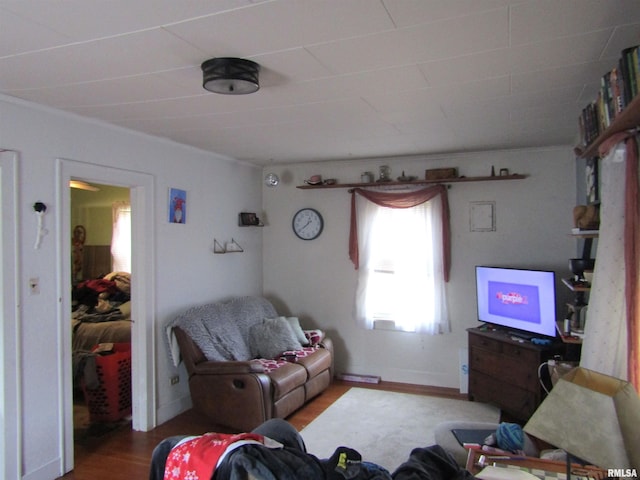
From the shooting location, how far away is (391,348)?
5.02 metres

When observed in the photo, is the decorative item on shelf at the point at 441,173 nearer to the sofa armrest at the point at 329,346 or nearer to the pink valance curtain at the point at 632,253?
the sofa armrest at the point at 329,346

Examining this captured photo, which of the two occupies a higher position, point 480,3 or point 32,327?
point 480,3

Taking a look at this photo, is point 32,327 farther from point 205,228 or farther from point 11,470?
point 205,228

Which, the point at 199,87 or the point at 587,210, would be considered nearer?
the point at 199,87

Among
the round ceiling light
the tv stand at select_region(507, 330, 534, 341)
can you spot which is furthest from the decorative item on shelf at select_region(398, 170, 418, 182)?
the tv stand at select_region(507, 330, 534, 341)

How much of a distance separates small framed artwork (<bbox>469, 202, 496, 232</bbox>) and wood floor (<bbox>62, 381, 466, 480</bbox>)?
168 centimetres

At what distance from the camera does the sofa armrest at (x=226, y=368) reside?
3.66m

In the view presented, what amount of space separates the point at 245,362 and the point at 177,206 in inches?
59.2

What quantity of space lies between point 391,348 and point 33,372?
11.0 feet

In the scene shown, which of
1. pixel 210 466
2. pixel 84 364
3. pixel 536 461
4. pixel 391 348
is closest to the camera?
pixel 210 466

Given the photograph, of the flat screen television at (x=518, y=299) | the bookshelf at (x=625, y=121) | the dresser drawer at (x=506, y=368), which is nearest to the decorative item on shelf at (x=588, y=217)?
the bookshelf at (x=625, y=121)

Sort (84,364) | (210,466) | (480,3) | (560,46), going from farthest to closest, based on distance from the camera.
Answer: (84,364) < (560,46) < (480,3) < (210,466)

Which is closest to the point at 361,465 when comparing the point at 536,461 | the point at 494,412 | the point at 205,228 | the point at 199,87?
the point at 536,461

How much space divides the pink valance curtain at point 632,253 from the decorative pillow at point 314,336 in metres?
3.18
